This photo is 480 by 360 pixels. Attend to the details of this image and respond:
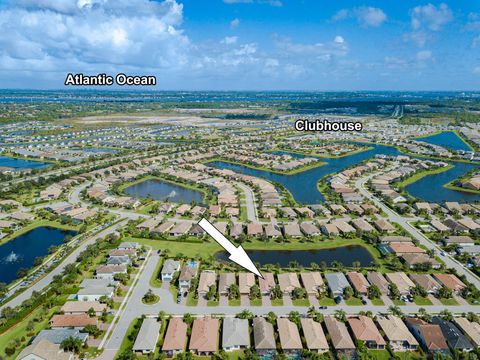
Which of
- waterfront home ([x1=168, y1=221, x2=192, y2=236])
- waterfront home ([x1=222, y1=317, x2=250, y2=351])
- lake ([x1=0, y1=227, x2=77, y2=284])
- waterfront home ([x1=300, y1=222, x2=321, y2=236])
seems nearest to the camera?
waterfront home ([x1=222, y1=317, x2=250, y2=351])

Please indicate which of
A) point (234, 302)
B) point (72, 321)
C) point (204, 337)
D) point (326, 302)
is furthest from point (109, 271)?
point (326, 302)

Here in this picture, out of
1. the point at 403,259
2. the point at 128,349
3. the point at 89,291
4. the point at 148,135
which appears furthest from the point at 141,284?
the point at 148,135

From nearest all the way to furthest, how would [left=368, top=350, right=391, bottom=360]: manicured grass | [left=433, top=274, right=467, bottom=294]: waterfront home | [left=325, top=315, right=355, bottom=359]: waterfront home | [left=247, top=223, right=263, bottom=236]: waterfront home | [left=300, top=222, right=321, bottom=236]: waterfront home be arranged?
1. [left=368, top=350, right=391, bottom=360]: manicured grass
2. [left=325, top=315, right=355, bottom=359]: waterfront home
3. [left=433, top=274, right=467, bottom=294]: waterfront home
4. [left=247, top=223, right=263, bottom=236]: waterfront home
5. [left=300, top=222, right=321, bottom=236]: waterfront home

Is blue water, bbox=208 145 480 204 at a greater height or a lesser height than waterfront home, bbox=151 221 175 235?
greater

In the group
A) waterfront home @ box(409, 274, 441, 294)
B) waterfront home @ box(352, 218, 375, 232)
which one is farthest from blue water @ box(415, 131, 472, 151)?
waterfront home @ box(409, 274, 441, 294)

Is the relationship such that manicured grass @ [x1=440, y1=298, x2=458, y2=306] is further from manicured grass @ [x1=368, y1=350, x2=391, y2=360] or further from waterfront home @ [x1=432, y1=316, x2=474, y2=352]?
manicured grass @ [x1=368, y1=350, x2=391, y2=360]

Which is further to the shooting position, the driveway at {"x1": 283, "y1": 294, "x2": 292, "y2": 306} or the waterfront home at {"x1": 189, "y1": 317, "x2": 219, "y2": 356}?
the driveway at {"x1": 283, "y1": 294, "x2": 292, "y2": 306}

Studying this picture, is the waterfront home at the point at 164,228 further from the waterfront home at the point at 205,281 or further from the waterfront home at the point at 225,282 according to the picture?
the waterfront home at the point at 225,282

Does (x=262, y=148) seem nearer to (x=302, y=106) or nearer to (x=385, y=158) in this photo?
(x=385, y=158)
